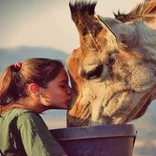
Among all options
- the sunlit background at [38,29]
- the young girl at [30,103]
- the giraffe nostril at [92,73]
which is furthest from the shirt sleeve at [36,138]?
the sunlit background at [38,29]

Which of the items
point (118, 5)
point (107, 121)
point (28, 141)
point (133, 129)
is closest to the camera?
point (28, 141)

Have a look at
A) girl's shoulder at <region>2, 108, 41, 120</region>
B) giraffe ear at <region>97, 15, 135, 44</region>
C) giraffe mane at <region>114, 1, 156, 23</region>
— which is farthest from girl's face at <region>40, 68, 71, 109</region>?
giraffe mane at <region>114, 1, 156, 23</region>

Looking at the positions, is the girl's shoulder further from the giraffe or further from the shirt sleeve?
the giraffe

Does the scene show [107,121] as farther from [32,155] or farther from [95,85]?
[32,155]

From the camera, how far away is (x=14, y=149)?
1.05 metres

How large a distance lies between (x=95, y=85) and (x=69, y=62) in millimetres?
146

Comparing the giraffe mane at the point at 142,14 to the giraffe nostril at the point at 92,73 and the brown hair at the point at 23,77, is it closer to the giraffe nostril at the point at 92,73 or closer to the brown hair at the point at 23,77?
the giraffe nostril at the point at 92,73

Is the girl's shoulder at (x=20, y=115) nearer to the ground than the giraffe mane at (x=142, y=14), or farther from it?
nearer to the ground

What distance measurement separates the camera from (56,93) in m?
1.18

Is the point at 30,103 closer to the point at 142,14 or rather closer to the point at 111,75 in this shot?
the point at 111,75

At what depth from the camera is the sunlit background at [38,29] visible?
7.78 ft

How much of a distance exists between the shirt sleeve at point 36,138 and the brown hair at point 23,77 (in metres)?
0.13

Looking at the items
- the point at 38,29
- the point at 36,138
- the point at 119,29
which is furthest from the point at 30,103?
the point at 38,29

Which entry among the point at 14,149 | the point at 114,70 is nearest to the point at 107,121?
the point at 114,70
